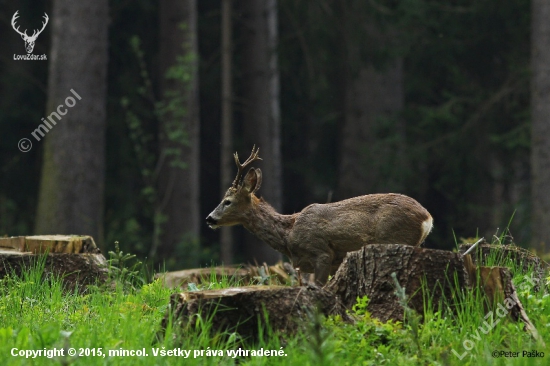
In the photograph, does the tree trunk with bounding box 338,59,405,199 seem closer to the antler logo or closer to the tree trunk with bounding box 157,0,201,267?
the tree trunk with bounding box 157,0,201,267

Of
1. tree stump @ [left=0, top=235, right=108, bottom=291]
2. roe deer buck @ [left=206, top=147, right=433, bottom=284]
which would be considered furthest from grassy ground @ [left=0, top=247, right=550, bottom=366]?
tree stump @ [left=0, top=235, right=108, bottom=291]

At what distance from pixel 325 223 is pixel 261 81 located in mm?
11646

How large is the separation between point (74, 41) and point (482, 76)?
9118 mm

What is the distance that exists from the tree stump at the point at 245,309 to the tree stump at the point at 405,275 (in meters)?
0.67

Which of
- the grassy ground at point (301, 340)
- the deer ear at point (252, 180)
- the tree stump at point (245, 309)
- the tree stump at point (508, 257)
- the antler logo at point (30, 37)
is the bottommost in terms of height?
the grassy ground at point (301, 340)

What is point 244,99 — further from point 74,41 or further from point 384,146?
point 74,41

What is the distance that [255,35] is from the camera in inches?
753

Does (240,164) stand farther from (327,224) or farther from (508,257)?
(508,257)

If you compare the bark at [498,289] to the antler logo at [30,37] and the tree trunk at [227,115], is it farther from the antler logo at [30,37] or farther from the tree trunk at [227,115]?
the antler logo at [30,37]

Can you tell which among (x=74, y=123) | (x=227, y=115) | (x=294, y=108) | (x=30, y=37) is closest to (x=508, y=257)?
(x=74, y=123)

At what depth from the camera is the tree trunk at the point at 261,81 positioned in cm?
1895

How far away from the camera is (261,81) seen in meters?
19.1

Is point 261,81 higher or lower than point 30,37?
lower

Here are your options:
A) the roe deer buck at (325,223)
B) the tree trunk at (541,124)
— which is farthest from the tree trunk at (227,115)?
the roe deer buck at (325,223)
